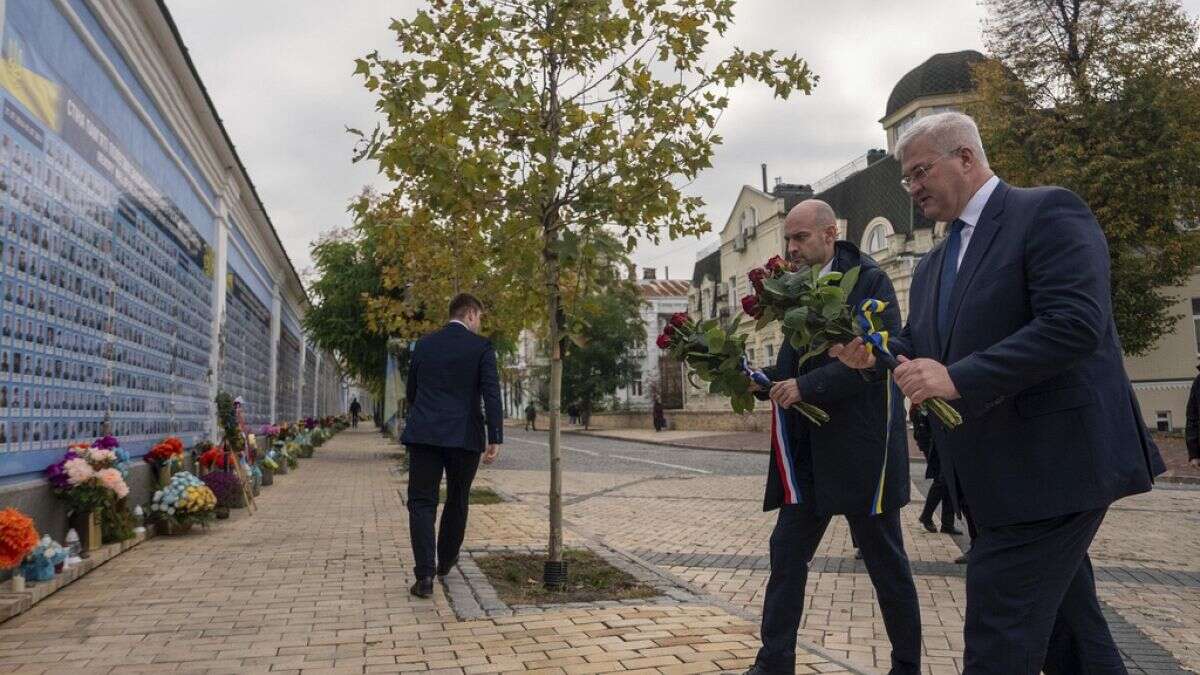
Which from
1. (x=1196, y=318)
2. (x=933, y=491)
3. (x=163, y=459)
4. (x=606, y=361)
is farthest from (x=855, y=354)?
(x=606, y=361)

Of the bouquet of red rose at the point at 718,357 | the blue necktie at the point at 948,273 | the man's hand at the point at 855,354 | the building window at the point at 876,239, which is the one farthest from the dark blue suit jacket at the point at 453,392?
the building window at the point at 876,239

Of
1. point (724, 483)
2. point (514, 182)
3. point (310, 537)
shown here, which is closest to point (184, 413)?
point (310, 537)

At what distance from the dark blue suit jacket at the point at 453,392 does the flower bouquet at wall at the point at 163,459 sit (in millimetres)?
4280

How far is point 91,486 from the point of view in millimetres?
6691

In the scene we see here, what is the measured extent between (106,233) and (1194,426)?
10052 millimetres

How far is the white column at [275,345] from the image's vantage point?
21464 mm

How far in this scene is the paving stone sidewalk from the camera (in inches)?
163

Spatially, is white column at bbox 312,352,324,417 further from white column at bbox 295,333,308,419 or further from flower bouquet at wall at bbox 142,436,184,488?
flower bouquet at wall at bbox 142,436,184,488

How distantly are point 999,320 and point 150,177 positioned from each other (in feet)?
30.7

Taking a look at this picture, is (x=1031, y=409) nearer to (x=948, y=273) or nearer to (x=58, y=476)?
(x=948, y=273)

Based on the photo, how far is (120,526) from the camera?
24.6 ft

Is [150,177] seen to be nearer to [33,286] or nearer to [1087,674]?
[33,286]

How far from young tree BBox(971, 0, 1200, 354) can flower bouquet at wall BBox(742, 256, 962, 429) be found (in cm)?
2495

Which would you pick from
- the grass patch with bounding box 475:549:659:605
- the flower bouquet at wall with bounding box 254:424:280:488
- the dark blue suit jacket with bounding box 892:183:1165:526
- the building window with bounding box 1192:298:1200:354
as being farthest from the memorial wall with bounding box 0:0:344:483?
the building window with bounding box 1192:298:1200:354
